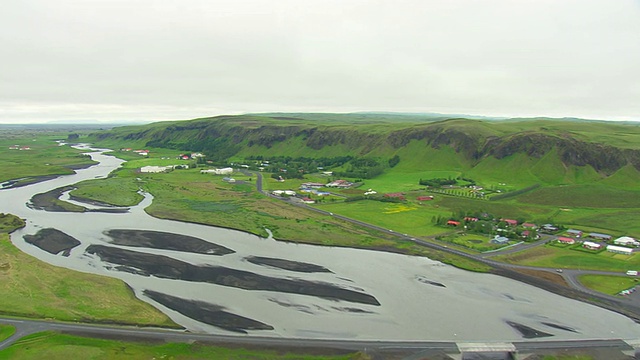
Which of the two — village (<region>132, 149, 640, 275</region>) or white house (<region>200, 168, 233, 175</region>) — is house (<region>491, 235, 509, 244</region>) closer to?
village (<region>132, 149, 640, 275</region>)

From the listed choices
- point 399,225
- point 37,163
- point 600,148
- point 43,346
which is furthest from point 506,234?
point 37,163

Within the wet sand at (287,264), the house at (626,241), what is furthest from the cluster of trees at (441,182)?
the wet sand at (287,264)

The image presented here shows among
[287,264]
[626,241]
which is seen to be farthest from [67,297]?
[626,241]

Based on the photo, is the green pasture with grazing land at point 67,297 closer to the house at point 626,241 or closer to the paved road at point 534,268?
the paved road at point 534,268

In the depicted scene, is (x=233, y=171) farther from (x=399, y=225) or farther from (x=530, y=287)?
(x=530, y=287)

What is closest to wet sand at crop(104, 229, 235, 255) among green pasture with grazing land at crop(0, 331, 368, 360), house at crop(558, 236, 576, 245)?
green pasture with grazing land at crop(0, 331, 368, 360)
